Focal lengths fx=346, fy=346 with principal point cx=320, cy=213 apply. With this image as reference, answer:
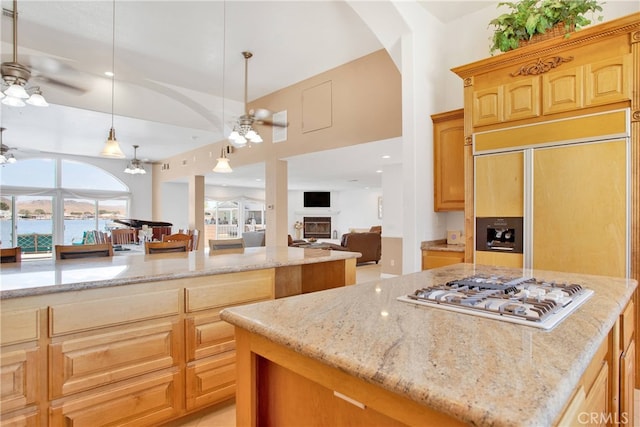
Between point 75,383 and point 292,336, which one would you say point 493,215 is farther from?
point 75,383

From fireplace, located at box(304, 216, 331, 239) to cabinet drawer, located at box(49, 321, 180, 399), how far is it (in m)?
11.8

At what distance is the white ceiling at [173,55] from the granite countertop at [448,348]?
10.9 ft

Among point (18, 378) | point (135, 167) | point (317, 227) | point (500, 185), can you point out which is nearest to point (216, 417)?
point (18, 378)

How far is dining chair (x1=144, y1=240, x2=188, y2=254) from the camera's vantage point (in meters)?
2.96

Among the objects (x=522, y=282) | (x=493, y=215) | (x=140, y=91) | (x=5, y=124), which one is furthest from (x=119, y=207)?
(x=522, y=282)

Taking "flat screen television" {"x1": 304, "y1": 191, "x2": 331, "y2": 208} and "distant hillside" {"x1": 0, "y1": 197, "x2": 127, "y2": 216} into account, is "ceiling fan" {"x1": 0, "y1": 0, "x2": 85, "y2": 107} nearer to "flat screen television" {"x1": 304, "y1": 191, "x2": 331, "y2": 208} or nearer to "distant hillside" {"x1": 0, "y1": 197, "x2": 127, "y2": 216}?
"distant hillside" {"x1": 0, "y1": 197, "x2": 127, "y2": 216}

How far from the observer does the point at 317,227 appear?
13828 millimetres

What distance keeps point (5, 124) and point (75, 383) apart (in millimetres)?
6876

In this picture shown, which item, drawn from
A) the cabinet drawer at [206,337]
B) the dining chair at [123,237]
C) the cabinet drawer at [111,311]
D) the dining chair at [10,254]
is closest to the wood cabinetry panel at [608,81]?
the cabinet drawer at [206,337]

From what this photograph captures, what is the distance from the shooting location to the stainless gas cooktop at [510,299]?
100cm

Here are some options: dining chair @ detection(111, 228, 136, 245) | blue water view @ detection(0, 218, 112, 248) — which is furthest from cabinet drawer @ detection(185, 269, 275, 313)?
blue water view @ detection(0, 218, 112, 248)

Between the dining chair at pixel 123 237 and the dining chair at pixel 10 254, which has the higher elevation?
the dining chair at pixel 10 254

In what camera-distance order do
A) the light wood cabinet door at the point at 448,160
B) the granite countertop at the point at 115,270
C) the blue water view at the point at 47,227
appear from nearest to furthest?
the granite countertop at the point at 115,270 → the light wood cabinet door at the point at 448,160 → the blue water view at the point at 47,227

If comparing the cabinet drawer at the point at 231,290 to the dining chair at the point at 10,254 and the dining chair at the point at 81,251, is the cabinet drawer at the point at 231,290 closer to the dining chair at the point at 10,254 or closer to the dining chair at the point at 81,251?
the dining chair at the point at 81,251
